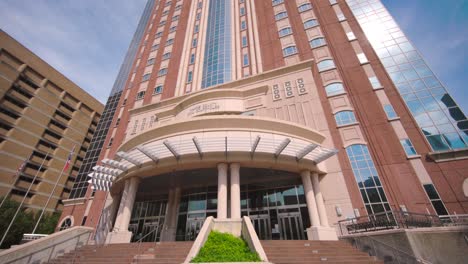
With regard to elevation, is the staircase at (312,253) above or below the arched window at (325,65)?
below

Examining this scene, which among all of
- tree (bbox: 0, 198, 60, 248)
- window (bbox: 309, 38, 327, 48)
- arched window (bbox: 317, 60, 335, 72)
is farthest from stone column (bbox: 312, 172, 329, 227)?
tree (bbox: 0, 198, 60, 248)

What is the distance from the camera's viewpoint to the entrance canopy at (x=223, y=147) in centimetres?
1611

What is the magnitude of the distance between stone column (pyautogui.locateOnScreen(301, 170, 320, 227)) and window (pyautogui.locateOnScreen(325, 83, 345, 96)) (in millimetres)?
11348

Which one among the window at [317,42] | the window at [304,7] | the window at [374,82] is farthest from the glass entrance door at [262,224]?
the window at [304,7]

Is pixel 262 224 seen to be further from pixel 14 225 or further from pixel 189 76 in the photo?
pixel 14 225

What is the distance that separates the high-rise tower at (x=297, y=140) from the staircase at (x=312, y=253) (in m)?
3.31

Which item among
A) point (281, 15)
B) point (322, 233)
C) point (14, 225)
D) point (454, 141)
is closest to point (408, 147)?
point (454, 141)

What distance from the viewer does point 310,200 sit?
644 inches

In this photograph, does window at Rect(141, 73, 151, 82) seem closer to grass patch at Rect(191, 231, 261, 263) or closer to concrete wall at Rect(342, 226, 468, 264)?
grass patch at Rect(191, 231, 261, 263)

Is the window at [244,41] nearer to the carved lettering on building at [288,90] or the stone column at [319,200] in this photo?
the carved lettering on building at [288,90]

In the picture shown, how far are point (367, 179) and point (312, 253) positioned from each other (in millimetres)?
10959

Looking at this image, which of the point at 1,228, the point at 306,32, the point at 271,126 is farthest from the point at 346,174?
the point at 1,228

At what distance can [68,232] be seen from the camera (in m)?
14.7

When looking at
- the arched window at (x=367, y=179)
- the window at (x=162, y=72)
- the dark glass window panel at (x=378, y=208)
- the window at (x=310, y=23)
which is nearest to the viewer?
the dark glass window panel at (x=378, y=208)
